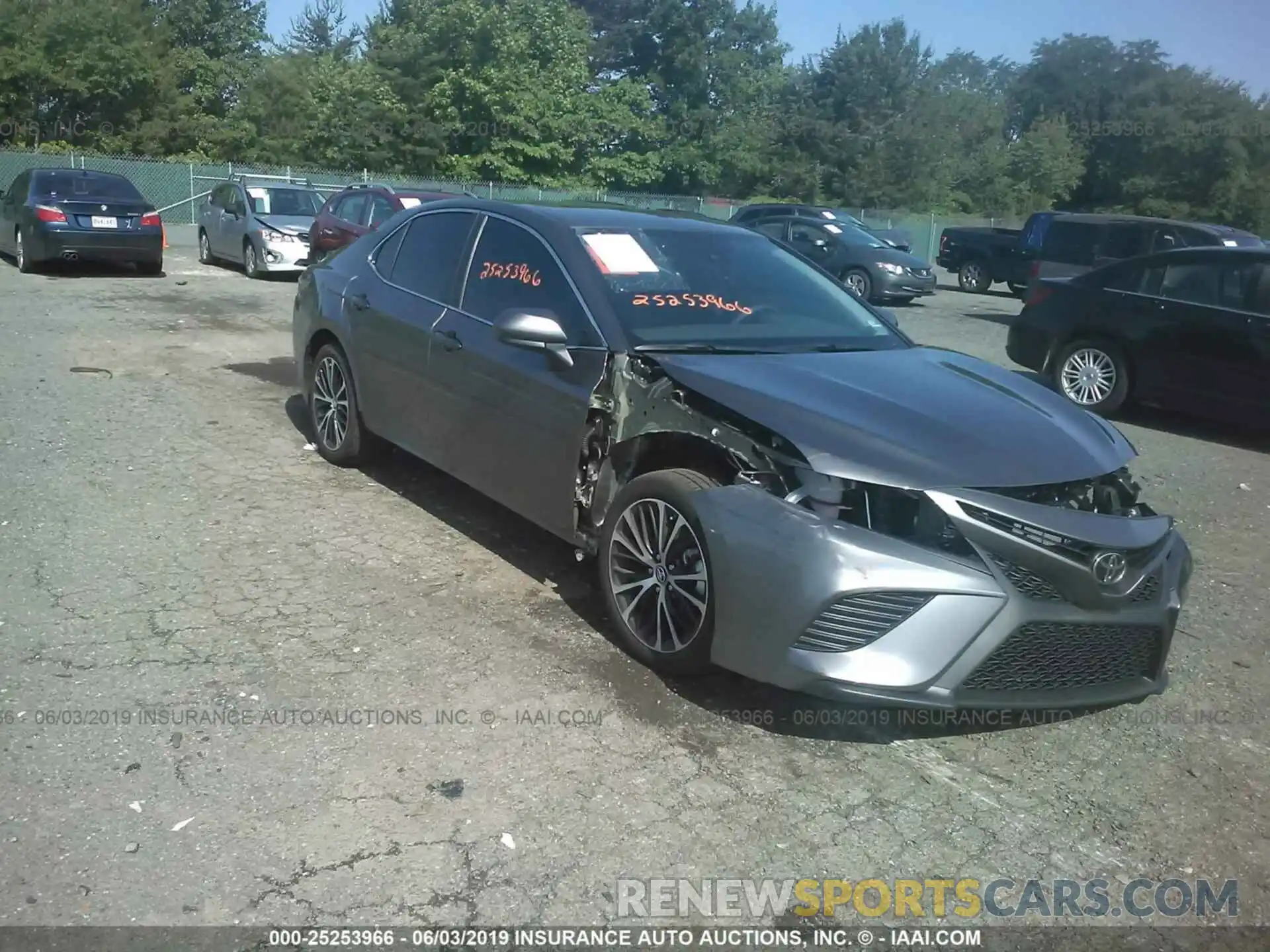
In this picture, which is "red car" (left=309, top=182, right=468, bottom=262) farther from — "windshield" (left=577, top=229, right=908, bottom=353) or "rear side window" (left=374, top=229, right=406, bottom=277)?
"windshield" (left=577, top=229, right=908, bottom=353)

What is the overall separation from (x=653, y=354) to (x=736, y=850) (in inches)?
77.8

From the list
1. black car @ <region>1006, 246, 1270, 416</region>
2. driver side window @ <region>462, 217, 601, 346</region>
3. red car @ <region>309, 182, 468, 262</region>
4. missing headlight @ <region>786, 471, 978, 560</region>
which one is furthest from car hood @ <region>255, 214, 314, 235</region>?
missing headlight @ <region>786, 471, 978, 560</region>

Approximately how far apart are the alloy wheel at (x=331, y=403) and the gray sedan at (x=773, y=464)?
0.79 metres

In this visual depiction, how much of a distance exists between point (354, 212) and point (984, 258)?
47.2 feet

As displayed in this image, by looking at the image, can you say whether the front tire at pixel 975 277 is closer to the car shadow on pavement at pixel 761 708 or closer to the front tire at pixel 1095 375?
the front tire at pixel 1095 375

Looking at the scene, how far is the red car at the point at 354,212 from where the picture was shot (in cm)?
1509

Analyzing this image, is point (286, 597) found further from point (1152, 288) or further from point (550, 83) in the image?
point (550, 83)

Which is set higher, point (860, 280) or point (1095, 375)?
point (1095, 375)

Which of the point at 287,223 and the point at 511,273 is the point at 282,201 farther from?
the point at 511,273

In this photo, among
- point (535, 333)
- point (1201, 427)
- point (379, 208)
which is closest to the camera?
point (535, 333)

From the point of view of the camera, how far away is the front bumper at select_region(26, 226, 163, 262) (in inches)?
613

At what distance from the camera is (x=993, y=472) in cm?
371

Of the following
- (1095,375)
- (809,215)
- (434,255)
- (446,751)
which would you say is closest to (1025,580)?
(446,751)

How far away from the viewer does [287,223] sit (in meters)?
17.8
